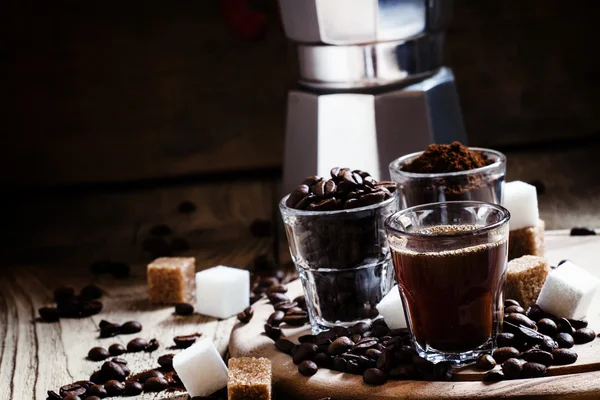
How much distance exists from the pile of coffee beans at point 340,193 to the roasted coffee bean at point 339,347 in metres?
0.15

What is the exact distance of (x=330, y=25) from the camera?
1353mm

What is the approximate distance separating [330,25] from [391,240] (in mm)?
468

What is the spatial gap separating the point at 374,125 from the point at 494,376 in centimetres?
57

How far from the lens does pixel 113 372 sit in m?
1.06

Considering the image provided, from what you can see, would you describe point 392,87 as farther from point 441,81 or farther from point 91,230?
point 91,230

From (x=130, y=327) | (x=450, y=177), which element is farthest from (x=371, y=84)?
(x=130, y=327)

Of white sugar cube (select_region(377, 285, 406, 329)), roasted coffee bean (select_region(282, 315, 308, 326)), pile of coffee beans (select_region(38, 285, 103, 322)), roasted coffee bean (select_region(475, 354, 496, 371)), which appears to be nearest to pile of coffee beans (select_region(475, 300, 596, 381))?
roasted coffee bean (select_region(475, 354, 496, 371))

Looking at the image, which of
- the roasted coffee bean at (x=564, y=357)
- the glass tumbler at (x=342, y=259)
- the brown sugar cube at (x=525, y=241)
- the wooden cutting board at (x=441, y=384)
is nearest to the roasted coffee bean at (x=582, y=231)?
the brown sugar cube at (x=525, y=241)

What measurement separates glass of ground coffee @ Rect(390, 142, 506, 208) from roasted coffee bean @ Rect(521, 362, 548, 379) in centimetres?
32

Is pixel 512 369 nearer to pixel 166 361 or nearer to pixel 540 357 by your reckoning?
pixel 540 357

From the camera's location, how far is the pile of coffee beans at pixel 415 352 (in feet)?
3.01

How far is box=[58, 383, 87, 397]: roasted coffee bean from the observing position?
1.02 m

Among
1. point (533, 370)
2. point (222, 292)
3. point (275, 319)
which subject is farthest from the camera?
point (222, 292)

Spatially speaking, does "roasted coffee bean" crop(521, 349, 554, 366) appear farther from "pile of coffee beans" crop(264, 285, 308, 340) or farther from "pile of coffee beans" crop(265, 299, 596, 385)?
"pile of coffee beans" crop(264, 285, 308, 340)
